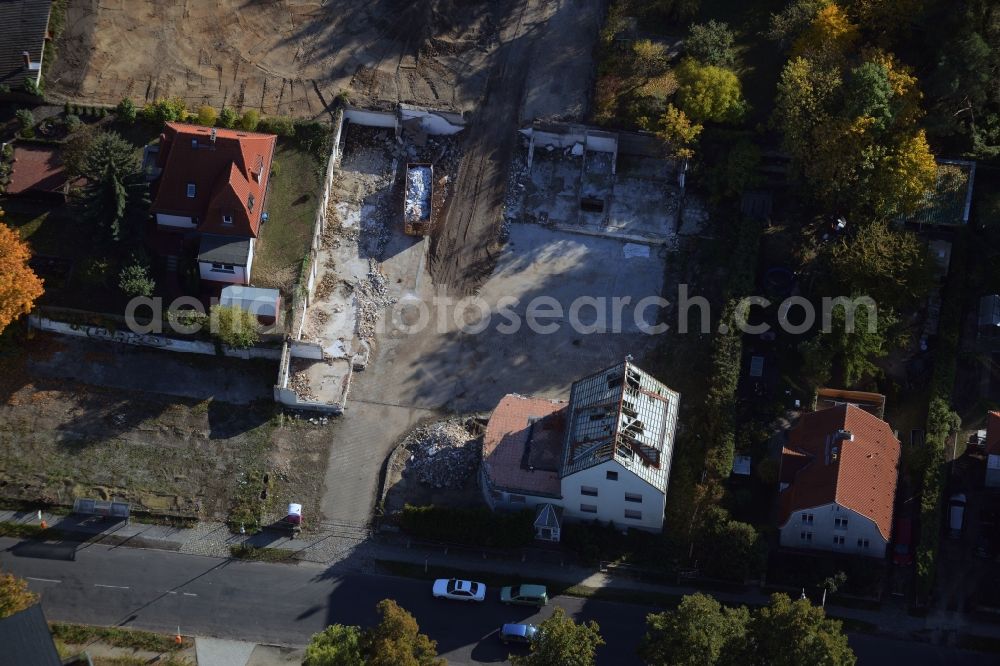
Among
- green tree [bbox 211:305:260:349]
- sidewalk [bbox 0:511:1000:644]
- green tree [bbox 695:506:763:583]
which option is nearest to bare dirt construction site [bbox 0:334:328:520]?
sidewalk [bbox 0:511:1000:644]

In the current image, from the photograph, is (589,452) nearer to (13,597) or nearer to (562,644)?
(562,644)

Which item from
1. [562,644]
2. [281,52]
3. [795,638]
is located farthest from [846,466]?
[281,52]

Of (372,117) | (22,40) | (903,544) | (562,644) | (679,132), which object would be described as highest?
(22,40)

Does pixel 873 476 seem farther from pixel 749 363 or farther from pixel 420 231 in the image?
pixel 420 231

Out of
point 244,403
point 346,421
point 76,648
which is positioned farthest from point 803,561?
point 76,648

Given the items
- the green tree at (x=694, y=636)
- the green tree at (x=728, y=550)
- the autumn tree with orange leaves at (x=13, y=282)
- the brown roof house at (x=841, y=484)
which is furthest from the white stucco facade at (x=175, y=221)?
the brown roof house at (x=841, y=484)

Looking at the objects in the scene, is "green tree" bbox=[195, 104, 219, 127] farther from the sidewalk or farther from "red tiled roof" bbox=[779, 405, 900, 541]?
"red tiled roof" bbox=[779, 405, 900, 541]
